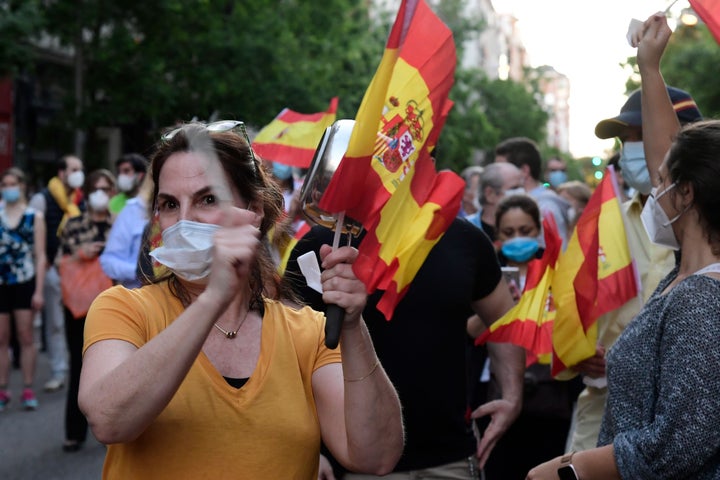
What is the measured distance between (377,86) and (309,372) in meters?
0.80

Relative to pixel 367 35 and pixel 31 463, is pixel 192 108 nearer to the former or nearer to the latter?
pixel 367 35

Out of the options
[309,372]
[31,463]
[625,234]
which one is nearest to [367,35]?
[31,463]

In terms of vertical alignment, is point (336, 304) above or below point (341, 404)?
above

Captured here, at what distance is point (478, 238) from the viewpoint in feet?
13.6

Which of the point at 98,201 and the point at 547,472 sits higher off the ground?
the point at 547,472

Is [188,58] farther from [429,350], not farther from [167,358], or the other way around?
[167,358]

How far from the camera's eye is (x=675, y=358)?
2871 millimetres

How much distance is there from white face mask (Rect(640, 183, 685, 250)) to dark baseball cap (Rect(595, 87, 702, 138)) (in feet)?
3.55

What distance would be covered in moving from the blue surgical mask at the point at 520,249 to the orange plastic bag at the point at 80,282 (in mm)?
3216

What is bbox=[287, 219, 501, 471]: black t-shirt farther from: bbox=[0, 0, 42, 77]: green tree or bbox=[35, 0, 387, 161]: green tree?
bbox=[35, 0, 387, 161]: green tree

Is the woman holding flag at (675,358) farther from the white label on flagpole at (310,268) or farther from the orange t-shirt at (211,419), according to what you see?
the white label on flagpole at (310,268)

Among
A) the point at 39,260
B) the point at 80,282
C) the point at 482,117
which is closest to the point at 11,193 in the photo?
the point at 39,260

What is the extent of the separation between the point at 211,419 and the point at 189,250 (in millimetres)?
403

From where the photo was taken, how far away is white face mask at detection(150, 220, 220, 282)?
239 centimetres
